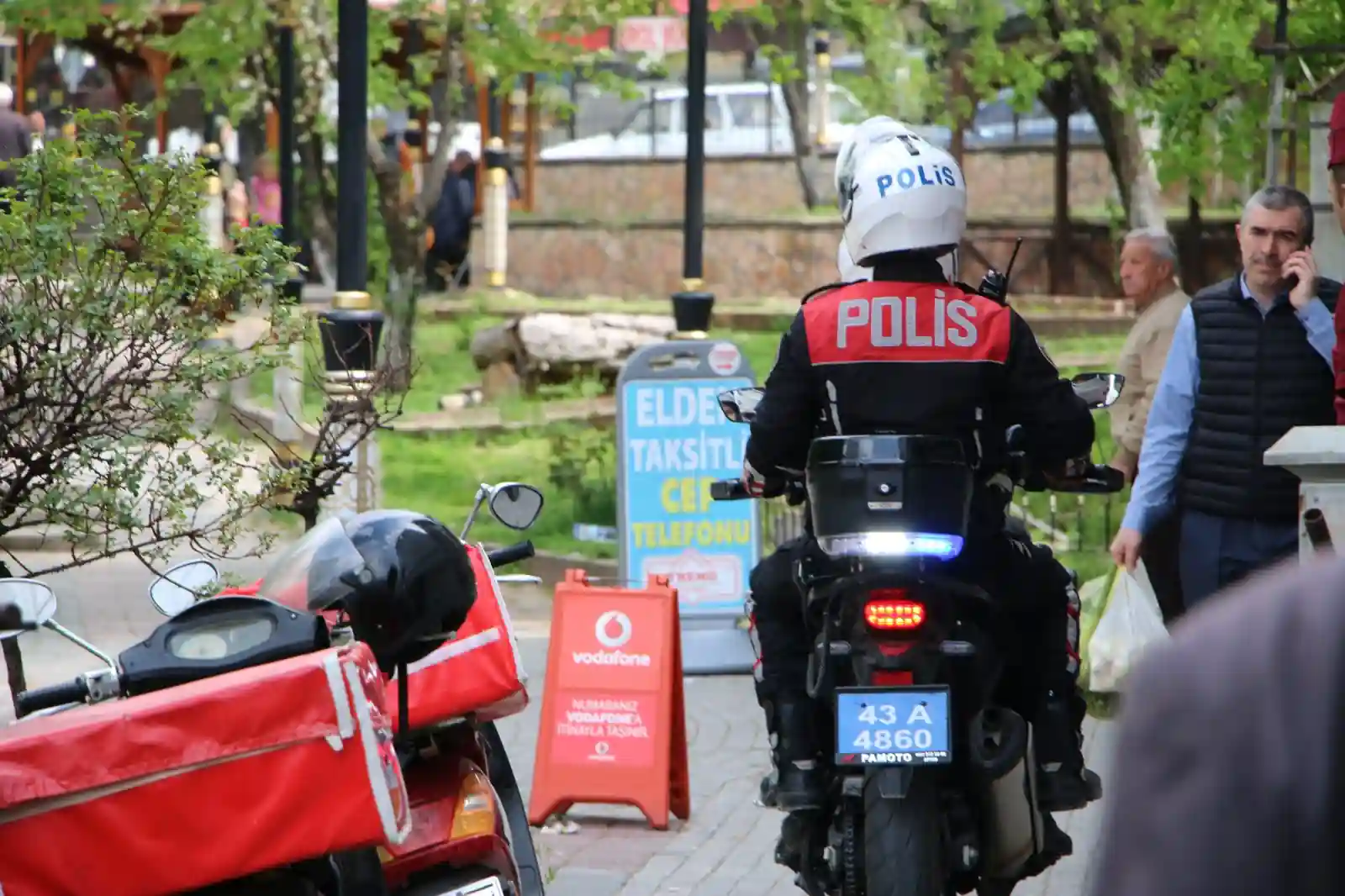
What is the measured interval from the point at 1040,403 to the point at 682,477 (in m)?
4.78

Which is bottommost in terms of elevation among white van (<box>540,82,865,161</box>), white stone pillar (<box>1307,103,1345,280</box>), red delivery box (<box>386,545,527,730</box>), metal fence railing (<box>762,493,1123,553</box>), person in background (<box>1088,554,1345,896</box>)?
metal fence railing (<box>762,493,1123,553</box>)

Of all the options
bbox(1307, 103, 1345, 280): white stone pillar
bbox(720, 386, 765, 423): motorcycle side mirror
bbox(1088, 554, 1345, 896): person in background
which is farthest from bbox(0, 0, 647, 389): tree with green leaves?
bbox(1088, 554, 1345, 896): person in background

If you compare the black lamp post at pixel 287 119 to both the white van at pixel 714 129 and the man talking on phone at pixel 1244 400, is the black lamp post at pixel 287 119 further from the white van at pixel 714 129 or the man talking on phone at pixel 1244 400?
the white van at pixel 714 129

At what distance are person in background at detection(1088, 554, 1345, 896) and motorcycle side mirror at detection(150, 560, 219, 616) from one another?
3009 mm

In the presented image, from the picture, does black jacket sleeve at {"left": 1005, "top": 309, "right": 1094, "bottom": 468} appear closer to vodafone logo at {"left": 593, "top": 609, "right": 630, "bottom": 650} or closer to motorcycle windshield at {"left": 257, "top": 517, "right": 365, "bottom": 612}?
motorcycle windshield at {"left": 257, "top": 517, "right": 365, "bottom": 612}

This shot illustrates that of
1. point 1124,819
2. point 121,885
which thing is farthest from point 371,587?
point 1124,819

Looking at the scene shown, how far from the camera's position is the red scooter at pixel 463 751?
3.98 meters

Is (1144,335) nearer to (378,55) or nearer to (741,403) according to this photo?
(741,403)

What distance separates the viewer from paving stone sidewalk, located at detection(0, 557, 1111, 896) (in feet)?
22.1

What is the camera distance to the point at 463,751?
4.45 meters

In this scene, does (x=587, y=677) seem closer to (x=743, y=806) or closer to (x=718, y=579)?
(x=743, y=806)

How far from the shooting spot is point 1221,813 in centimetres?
127

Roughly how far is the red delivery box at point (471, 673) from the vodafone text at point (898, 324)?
1116mm

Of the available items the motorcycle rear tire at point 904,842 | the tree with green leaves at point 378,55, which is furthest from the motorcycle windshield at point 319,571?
the tree with green leaves at point 378,55
